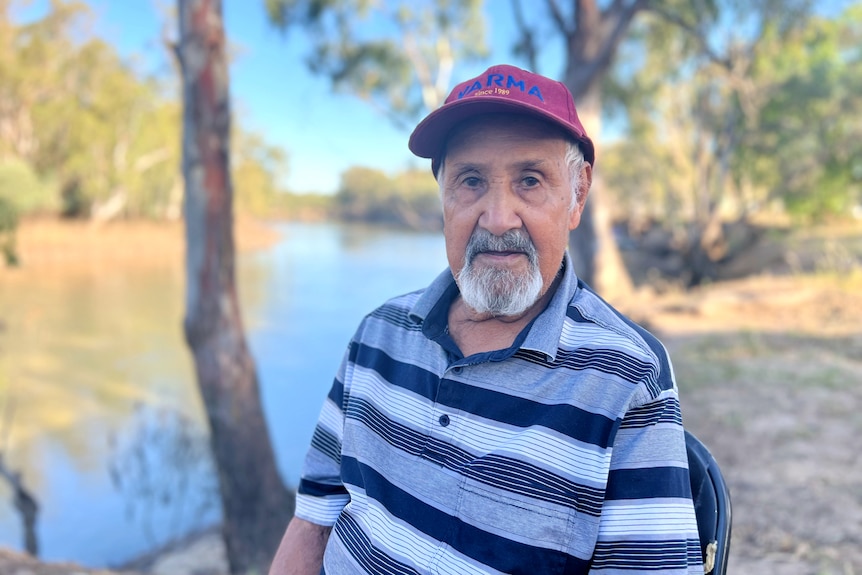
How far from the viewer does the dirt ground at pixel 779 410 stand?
2340 millimetres

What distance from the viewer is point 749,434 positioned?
3482 mm

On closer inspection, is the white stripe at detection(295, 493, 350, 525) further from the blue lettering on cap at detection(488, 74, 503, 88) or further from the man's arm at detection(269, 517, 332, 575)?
the blue lettering on cap at detection(488, 74, 503, 88)

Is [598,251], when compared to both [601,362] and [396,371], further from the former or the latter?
[601,362]

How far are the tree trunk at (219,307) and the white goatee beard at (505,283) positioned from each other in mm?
2501

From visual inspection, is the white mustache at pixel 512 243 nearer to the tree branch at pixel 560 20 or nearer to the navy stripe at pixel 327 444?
the navy stripe at pixel 327 444

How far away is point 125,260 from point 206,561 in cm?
2286

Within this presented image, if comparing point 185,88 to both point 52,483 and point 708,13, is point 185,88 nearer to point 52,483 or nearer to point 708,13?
point 52,483

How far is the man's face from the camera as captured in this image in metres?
1.15

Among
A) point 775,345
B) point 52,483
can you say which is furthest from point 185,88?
point 775,345

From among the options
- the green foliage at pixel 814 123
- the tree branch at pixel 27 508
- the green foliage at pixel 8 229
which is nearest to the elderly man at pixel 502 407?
Result: the tree branch at pixel 27 508

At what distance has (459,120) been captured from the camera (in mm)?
1181

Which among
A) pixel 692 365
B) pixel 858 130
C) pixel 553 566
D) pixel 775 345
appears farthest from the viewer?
pixel 858 130

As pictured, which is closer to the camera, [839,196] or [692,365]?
[692,365]

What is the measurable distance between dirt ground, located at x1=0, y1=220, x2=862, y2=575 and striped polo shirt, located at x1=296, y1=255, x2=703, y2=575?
1528 mm
